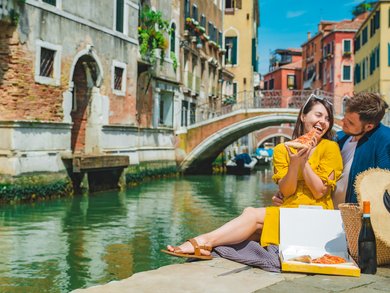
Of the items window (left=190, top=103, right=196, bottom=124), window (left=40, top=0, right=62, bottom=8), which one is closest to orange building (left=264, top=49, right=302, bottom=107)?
window (left=190, top=103, right=196, bottom=124)

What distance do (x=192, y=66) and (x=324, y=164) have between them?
20.1 metres

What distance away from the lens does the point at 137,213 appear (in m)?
11.0

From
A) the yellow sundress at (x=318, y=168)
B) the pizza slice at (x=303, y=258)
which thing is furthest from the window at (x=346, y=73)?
the pizza slice at (x=303, y=258)

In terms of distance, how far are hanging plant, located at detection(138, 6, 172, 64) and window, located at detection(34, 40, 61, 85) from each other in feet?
15.0

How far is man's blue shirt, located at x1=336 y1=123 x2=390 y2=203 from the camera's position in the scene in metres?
3.57

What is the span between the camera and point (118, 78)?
617 inches

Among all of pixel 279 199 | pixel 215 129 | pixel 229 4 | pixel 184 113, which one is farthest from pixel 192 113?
pixel 279 199

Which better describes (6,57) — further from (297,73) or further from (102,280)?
(297,73)

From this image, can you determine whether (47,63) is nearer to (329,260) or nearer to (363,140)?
(363,140)

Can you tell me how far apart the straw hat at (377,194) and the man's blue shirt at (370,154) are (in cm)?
19

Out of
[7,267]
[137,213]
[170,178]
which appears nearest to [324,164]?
[7,267]

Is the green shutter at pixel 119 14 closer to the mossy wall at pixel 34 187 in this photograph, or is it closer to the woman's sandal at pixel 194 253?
the mossy wall at pixel 34 187

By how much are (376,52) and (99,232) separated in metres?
18.3

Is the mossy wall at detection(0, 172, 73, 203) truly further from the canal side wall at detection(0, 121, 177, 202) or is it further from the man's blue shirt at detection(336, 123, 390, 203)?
the man's blue shirt at detection(336, 123, 390, 203)
